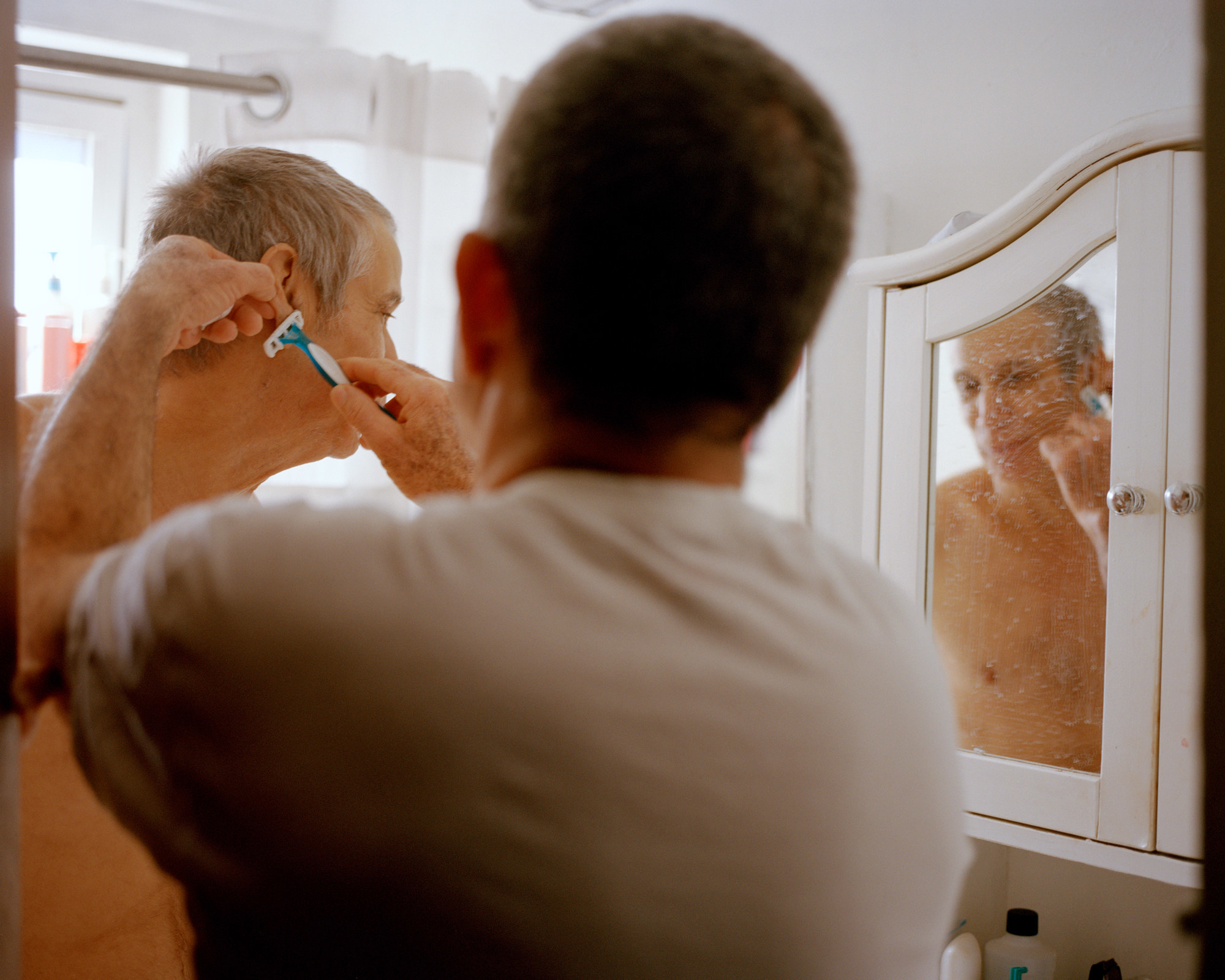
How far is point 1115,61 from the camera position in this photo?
109cm

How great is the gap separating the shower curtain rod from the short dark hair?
907mm

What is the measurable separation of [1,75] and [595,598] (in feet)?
0.83

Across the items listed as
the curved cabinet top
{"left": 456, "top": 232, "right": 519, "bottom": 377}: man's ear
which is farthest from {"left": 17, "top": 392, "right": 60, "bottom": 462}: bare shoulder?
the curved cabinet top

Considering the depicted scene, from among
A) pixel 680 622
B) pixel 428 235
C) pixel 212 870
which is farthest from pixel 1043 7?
pixel 212 870

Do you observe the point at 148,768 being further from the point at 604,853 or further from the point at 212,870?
the point at 604,853

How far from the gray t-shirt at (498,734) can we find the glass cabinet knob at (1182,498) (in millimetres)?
612

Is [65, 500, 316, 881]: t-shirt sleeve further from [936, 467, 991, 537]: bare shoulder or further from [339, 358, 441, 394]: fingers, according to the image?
[936, 467, 991, 537]: bare shoulder

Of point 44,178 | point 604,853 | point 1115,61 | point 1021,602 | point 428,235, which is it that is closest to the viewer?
point 604,853

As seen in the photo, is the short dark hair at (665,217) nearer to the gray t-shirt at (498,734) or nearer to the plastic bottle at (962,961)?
the gray t-shirt at (498,734)

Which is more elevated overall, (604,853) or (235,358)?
(235,358)

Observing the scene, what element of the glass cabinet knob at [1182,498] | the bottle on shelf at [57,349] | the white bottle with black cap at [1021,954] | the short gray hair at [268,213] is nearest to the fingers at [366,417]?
the short gray hair at [268,213]

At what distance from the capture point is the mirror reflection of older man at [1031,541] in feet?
2.89

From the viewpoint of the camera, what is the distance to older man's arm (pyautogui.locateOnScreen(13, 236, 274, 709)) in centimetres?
33

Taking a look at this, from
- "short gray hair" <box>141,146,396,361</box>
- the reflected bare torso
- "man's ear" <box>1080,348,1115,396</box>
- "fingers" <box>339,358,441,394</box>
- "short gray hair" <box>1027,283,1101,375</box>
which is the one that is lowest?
the reflected bare torso
